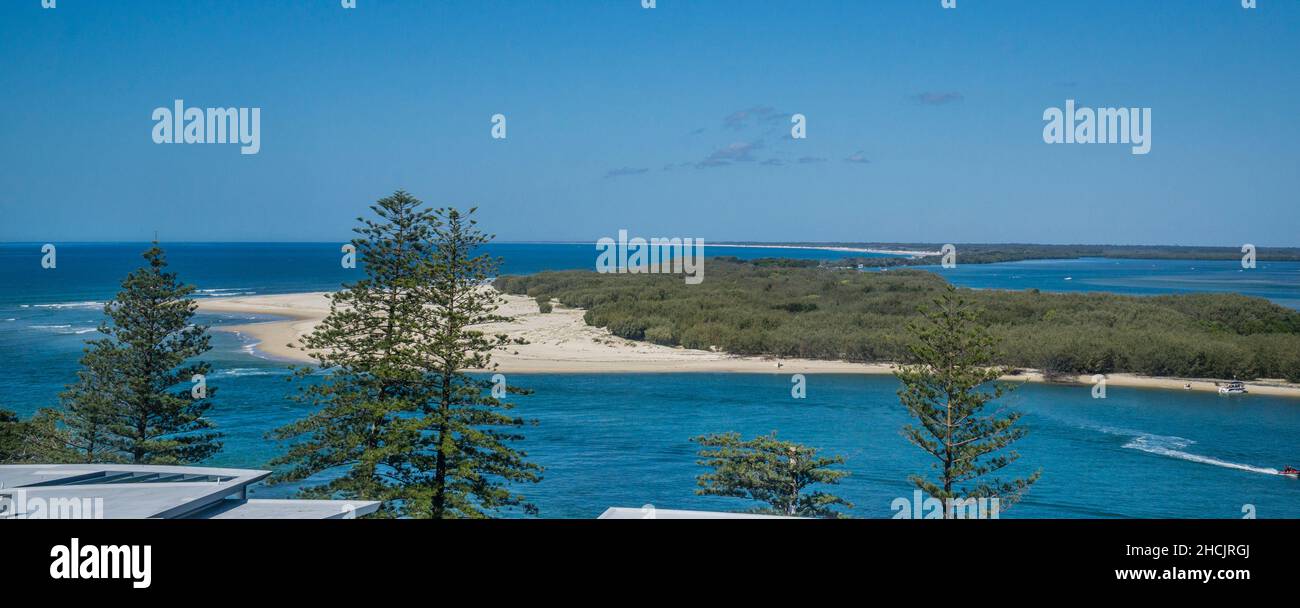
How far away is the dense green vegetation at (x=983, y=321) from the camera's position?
3938 centimetres

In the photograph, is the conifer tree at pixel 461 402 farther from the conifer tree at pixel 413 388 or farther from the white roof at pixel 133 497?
the white roof at pixel 133 497

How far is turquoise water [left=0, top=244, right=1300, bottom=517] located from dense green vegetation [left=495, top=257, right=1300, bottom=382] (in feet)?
11.1

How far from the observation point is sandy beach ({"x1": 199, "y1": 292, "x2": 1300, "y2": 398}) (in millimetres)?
38594

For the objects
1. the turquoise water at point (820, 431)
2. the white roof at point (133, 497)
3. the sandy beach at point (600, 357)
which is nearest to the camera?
the white roof at point (133, 497)

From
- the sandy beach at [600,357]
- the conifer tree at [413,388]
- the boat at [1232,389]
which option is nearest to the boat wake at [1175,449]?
the sandy beach at [600,357]

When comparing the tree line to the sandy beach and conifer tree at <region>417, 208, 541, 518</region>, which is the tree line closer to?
conifer tree at <region>417, 208, 541, 518</region>

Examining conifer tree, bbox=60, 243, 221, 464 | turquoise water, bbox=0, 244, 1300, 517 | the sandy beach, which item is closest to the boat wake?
turquoise water, bbox=0, 244, 1300, 517

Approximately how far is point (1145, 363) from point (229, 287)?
76681 mm

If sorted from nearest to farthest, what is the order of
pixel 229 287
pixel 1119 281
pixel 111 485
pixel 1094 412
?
pixel 111 485 → pixel 1094 412 → pixel 229 287 → pixel 1119 281

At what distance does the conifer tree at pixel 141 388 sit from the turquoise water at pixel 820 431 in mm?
2287

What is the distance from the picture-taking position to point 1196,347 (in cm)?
3950
